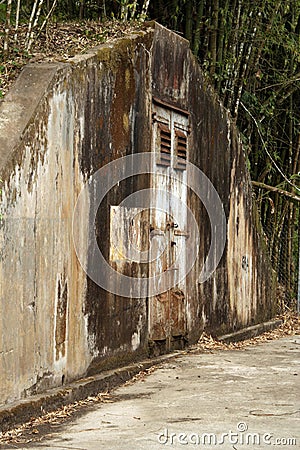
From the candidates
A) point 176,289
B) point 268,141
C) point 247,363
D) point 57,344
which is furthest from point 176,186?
point 268,141

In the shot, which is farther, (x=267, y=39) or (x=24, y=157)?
(x=267, y=39)

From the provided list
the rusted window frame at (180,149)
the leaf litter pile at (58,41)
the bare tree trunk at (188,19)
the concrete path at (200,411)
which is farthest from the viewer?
the bare tree trunk at (188,19)

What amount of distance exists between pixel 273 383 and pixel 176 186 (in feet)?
7.52

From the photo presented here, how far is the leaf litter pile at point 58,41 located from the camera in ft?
21.9

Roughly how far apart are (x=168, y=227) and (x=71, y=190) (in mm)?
2171

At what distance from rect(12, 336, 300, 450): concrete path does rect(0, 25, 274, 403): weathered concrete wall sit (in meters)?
0.42

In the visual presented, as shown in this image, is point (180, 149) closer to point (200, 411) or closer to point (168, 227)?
point (168, 227)

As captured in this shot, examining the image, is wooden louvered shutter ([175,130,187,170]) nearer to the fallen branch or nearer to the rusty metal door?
the rusty metal door

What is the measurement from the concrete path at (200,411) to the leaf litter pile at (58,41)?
7.19 feet

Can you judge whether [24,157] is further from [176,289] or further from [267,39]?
[267,39]

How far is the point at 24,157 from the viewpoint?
584 centimetres

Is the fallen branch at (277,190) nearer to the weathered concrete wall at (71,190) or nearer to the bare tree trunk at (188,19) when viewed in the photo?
the bare tree trunk at (188,19)

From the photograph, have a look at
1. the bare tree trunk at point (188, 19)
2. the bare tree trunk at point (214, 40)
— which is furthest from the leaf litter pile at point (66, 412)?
the bare tree trunk at point (188, 19)

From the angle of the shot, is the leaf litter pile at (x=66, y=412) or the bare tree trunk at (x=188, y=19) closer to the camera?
the leaf litter pile at (x=66, y=412)
